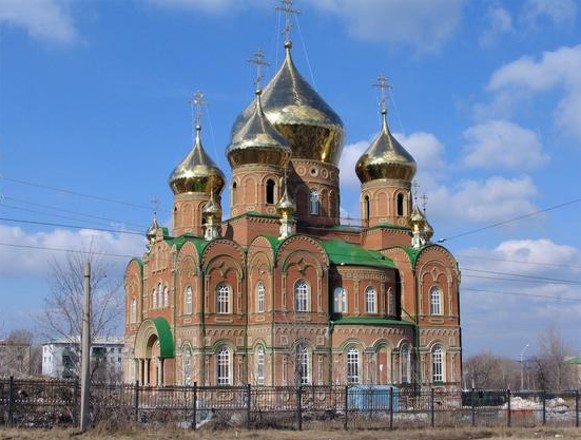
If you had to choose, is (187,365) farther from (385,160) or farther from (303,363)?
(385,160)

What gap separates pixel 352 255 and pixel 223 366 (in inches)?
364

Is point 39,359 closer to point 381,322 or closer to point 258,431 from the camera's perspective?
point 381,322

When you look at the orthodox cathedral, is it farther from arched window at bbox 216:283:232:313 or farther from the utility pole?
the utility pole

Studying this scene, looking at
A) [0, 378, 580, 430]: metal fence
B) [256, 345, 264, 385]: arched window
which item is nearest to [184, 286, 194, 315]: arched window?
Answer: [256, 345, 264, 385]: arched window

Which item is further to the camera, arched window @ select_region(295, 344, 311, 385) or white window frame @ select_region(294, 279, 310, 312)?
white window frame @ select_region(294, 279, 310, 312)

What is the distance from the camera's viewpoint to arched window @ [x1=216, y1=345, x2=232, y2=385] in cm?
4547

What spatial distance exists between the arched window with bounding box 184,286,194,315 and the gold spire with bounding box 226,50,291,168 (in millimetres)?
8200

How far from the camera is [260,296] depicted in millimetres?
46094

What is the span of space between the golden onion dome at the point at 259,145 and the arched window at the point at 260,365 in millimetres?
→ 10721

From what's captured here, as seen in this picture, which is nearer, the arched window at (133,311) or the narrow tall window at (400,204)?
the narrow tall window at (400,204)

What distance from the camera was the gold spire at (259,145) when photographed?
49844mm

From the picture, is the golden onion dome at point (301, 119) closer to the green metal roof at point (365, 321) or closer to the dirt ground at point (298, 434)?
→ the green metal roof at point (365, 321)

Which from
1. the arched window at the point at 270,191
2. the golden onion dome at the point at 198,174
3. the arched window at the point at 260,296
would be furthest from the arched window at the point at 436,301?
the golden onion dome at the point at 198,174

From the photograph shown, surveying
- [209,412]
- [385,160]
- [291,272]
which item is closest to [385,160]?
[385,160]
